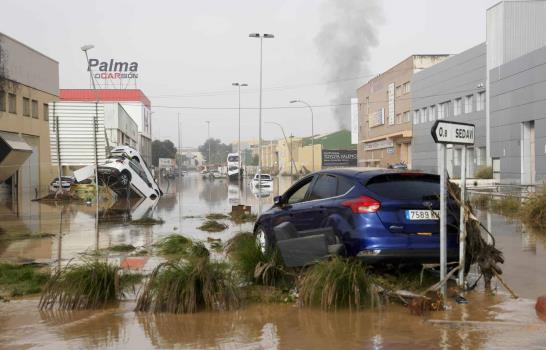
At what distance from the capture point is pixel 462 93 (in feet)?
176

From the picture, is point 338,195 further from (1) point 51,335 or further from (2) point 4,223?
(2) point 4,223

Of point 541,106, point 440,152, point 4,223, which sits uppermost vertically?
point 541,106

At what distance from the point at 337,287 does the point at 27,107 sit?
4056cm

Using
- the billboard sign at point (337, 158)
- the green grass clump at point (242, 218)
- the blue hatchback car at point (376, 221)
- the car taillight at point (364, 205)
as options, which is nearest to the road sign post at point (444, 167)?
the blue hatchback car at point (376, 221)

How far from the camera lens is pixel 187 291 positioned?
6.52m

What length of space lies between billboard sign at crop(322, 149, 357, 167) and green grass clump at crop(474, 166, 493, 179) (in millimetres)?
34266

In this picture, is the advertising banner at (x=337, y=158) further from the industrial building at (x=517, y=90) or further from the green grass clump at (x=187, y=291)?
the green grass clump at (x=187, y=291)

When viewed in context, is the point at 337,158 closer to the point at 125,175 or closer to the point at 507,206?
the point at 125,175

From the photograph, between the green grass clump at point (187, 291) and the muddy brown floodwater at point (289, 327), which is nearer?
the muddy brown floodwater at point (289, 327)

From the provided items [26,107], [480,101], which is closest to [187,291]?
[26,107]

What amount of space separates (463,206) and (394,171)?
113 centimetres

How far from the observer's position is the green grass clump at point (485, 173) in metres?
45.2

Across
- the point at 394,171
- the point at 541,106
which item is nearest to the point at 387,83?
the point at 541,106

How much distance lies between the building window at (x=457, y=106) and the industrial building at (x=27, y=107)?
3356 centimetres
